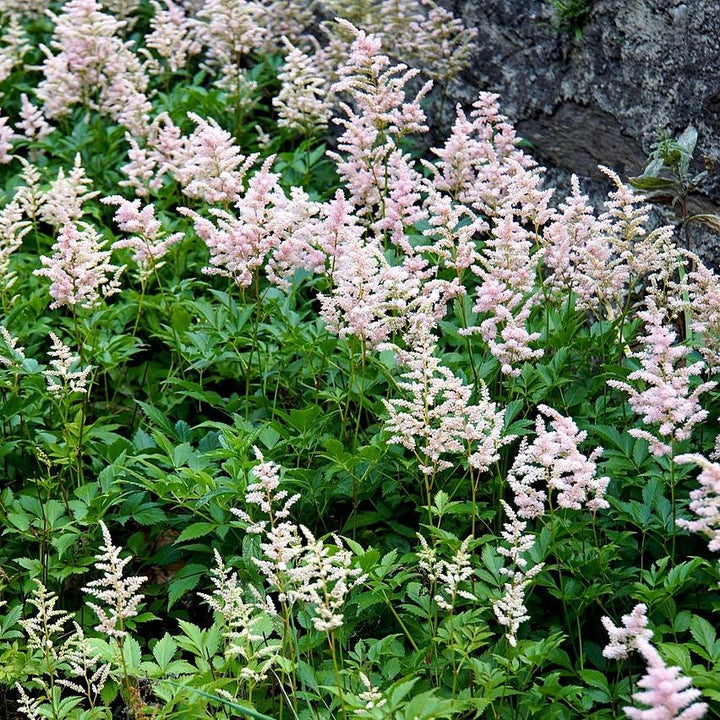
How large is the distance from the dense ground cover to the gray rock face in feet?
2.53

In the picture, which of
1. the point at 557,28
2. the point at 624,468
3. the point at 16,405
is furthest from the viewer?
the point at 557,28

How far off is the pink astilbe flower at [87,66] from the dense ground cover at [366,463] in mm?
1353

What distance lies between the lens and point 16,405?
14.3ft

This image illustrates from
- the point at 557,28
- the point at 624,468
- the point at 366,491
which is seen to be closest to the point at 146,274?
the point at 366,491

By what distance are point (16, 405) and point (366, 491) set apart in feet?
4.93

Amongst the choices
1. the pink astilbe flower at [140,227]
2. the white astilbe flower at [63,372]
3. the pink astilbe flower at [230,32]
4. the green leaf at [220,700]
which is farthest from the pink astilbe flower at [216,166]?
the pink astilbe flower at [230,32]

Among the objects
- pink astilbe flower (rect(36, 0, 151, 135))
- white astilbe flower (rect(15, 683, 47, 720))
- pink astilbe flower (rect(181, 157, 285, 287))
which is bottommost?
white astilbe flower (rect(15, 683, 47, 720))

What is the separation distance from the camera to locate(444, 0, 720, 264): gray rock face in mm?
5074

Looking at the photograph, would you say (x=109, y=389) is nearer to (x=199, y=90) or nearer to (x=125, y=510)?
(x=125, y=510)

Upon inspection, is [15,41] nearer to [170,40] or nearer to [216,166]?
[170,40]

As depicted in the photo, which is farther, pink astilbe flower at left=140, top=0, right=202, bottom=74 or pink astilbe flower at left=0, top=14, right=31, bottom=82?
pink astilbe flower at left=0, top=14, right=31, bottom=82

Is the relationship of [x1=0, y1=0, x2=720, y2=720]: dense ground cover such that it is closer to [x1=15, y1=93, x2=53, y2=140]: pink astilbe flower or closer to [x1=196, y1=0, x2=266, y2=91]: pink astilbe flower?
[x1=15, y1=93, x2=53, y2=140]: pink astilbe flower

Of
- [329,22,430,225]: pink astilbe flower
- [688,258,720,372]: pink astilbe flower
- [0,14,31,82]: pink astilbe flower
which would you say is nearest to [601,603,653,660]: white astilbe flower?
[688,258,720,372]: pink astilbe flower

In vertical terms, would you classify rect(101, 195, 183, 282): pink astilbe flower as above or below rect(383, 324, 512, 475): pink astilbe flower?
below
